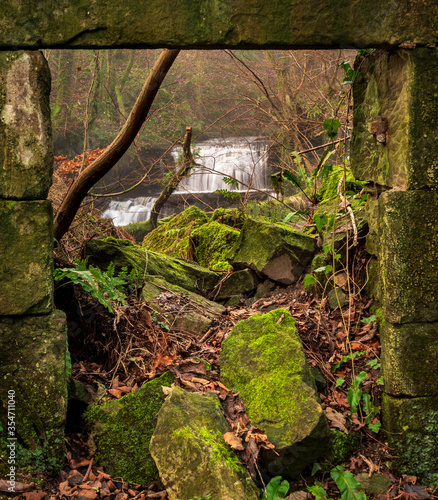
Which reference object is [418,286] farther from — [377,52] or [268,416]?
[377,52]

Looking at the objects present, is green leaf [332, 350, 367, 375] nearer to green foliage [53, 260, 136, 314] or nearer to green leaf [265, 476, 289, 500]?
green leaf [265, 476, 289, 500]

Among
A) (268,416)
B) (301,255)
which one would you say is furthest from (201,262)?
(268,416)

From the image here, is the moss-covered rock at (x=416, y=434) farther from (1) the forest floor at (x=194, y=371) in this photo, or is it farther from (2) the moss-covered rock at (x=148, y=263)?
(2) the moss-covered rock at (x=148, y=263)

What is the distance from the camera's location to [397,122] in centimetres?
272

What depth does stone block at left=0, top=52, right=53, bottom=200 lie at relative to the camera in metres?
2.37

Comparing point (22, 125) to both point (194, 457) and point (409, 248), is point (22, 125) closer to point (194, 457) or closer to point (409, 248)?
point (194, 457)

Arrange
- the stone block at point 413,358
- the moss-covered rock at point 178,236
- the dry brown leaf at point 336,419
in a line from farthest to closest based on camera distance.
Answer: the moss-covered rock at point 178,236 → the dry brown leaf at point 336,419 → the stone block at point 413,358

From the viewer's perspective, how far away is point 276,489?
2.41 metres

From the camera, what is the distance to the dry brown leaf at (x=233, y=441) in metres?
2.44

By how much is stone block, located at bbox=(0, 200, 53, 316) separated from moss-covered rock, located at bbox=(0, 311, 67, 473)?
0.10m

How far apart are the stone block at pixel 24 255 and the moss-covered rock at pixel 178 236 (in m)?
3.71

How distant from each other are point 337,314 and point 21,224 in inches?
97.4

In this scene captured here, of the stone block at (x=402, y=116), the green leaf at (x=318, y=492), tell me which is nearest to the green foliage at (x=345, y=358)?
the green leaf at (x=318, y=492)

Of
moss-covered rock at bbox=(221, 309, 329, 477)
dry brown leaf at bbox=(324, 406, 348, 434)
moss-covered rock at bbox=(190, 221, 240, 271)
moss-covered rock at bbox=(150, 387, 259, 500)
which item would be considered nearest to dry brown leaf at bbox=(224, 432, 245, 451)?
moss-covered rock at bbox=(150, 387, 259, 500)
